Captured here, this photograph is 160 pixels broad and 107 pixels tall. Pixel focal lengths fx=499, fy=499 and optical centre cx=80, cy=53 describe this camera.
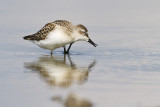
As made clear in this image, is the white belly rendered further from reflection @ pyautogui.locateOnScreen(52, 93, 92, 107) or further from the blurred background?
reflection @ pyautogui.locateOnScreen(52, 93, 92, 107)

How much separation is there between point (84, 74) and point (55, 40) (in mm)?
2713

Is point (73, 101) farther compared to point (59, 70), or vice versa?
point (59, 70)

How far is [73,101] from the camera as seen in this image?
700cm

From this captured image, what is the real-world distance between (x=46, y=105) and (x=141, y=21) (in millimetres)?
10382

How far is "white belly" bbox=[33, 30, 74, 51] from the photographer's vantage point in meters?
11.5

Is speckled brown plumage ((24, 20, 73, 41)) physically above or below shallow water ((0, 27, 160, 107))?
above

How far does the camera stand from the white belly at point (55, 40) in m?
11.5

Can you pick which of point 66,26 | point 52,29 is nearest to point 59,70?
point 52,29

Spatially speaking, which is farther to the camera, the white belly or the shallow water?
the white belly

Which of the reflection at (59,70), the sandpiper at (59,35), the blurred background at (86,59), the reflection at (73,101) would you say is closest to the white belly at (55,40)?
the sandpiper at (59,35)

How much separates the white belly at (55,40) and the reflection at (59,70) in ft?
1.90

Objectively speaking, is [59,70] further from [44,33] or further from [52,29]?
[44,33]

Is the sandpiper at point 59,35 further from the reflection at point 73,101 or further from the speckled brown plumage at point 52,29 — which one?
the reflection at point 73,101

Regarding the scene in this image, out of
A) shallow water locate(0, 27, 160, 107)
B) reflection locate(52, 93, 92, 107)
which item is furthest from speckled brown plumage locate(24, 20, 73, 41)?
reflection locate(52, 93, 92, 107)
